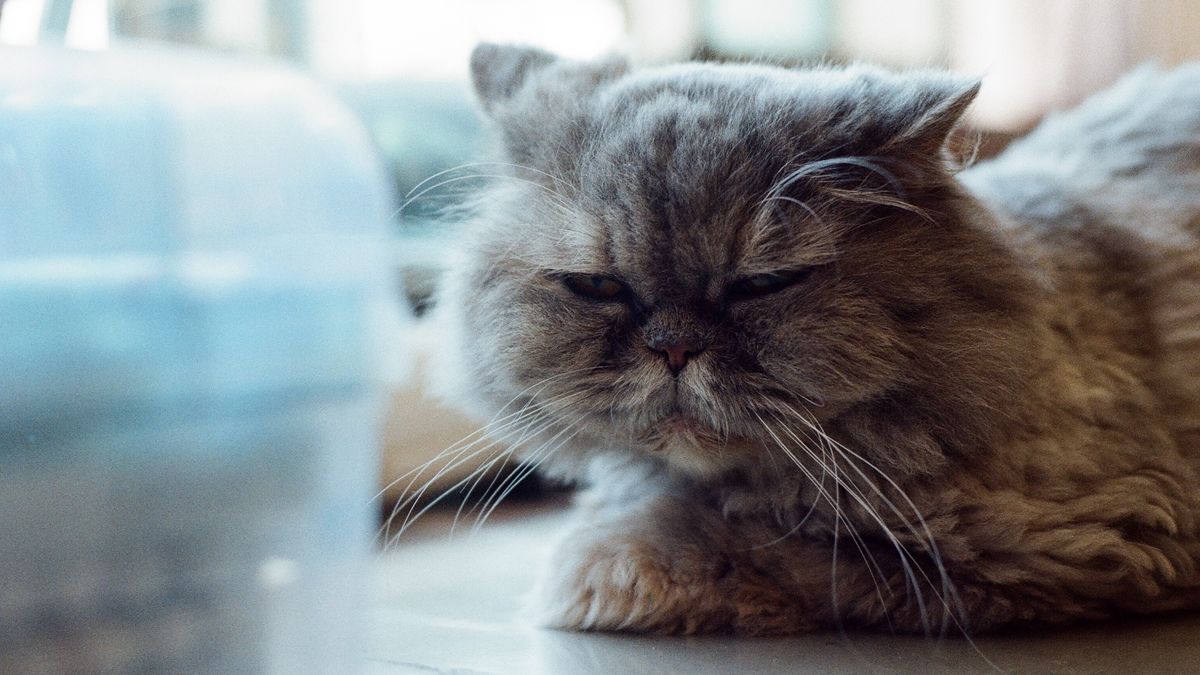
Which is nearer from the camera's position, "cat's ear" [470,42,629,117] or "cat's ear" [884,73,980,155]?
"cat's ear" [884,73,980,155]

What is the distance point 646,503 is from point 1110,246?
716 millimetres

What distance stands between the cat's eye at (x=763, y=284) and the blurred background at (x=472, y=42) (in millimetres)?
315

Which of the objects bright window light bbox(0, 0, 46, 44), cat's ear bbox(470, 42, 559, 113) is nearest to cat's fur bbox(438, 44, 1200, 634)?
cat's ear bbox(470, 42, 559, 113)

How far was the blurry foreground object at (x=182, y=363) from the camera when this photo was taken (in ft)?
3.99

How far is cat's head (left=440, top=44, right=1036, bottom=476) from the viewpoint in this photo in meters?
1.14

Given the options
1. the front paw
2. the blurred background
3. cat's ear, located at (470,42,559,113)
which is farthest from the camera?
the blurred background

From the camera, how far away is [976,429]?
3.95 ft

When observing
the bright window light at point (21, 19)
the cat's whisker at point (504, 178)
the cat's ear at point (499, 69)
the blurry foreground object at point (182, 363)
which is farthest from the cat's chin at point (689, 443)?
the bright window light at point (21, 19)

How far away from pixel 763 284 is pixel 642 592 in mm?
370

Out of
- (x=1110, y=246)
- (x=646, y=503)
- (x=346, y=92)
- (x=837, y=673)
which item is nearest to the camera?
(x=837, y=673)

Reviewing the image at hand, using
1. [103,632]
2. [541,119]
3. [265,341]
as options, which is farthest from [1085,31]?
[103,632]

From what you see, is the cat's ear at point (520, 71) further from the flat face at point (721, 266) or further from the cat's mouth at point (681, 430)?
the cat's mouth at point (681, 430)

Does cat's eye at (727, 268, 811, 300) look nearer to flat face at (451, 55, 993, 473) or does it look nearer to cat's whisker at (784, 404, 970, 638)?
flat face at (451, 55, 993, 473)

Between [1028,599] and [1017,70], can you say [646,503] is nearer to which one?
[1028,599]
